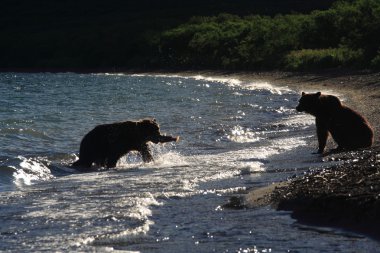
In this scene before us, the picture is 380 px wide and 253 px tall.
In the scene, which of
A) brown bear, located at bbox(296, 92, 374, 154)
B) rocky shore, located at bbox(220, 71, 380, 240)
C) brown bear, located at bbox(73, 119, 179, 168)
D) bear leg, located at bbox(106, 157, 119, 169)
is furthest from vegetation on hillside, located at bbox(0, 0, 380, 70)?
rocky shore, located at bbox(220, 71, 380, 240)

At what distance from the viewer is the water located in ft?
24.3

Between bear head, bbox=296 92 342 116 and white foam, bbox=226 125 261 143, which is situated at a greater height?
bear head, bbox=296 92 342 116

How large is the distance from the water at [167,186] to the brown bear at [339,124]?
43 centimetres

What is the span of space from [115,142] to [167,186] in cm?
403

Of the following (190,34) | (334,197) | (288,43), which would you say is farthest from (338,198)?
(190,34)

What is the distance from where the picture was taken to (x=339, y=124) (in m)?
13.6

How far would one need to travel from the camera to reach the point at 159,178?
11.4 meters

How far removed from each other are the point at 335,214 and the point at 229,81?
33202 mm

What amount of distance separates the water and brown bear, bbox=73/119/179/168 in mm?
251

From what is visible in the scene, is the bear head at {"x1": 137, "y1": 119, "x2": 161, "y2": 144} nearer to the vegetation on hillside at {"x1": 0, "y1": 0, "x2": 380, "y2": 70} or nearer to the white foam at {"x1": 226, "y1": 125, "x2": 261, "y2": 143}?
the white foam at {"x1": 226, "y1": 125, "x2": 261, "y2": 143}

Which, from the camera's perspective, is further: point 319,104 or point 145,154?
point 145,154

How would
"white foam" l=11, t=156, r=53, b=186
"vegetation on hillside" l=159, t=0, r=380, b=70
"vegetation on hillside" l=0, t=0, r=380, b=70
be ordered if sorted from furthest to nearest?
"vegetation on hillside" l=0, t=0, r=380, b=70, "vegetation on hillside" l=159, t=0, r=380, b=70, "white foam" l=11, t=156, r=53, b=186

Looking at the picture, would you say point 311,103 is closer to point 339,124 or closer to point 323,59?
point 339,124

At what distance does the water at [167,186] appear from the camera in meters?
7.41
